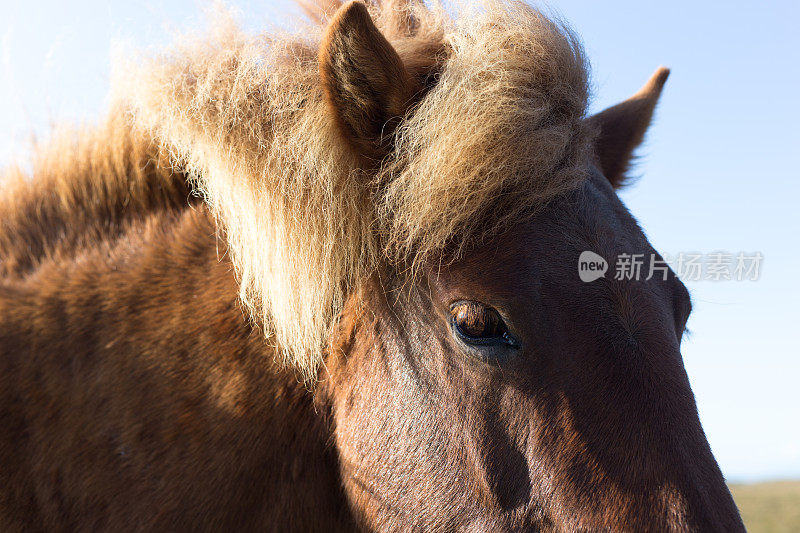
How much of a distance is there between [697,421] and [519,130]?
36.7 inches

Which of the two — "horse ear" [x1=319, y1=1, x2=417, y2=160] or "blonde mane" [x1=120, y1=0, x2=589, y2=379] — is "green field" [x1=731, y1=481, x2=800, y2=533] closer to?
"blonde mane" [x1=120, y1=0, x2=589, y2=379]

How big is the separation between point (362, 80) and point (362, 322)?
2.36 feet

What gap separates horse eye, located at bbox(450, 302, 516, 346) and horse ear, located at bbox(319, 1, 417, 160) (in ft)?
1.81

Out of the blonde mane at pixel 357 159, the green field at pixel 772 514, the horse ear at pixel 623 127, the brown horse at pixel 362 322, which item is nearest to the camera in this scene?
the brown horse at pixel 362 322

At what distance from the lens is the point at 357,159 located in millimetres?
1860

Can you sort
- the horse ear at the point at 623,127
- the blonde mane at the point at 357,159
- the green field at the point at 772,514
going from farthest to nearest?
the green field at the point at 772,514
the horse ear at the point at 623,127
the blonde mane at the point at 357,159

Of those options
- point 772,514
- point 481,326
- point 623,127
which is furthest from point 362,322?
point 772,514

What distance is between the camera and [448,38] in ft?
6.47

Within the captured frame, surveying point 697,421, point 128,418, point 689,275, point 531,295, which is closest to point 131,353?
point 128,418

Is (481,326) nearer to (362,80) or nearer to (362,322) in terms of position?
(362,322)

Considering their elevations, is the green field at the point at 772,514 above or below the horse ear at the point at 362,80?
below

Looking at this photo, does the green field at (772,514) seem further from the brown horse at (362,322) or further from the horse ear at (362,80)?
the horse ear at (362,80)

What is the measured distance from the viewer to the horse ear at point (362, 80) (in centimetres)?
165


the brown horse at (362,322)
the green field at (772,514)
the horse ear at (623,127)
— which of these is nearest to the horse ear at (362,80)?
the brown horse at (362,322)
